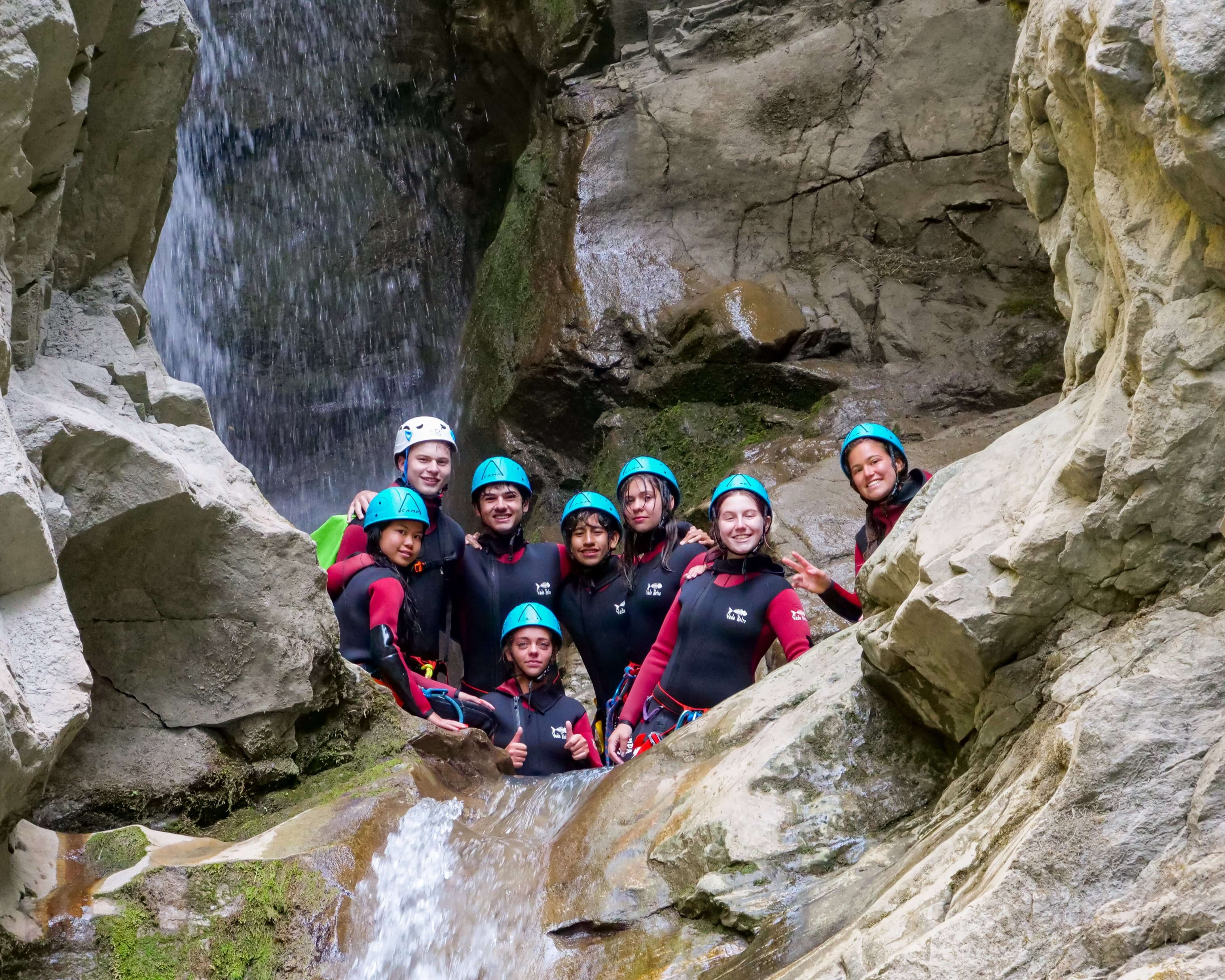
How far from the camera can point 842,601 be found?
568 cm

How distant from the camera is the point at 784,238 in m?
10.0

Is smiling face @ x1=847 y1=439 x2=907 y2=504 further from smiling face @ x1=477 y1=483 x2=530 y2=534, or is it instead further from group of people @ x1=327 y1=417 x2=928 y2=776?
smiling face @ x1=477 y1=483 x2=530 y2=534

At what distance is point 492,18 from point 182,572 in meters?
8.57

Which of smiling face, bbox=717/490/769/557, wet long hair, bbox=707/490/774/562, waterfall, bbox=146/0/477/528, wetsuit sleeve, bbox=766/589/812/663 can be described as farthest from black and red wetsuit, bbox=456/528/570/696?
waterfall, bbox=146/0/477/528

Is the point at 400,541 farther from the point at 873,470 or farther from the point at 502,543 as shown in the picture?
the point at 873,470

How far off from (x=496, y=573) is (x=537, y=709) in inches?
39.5

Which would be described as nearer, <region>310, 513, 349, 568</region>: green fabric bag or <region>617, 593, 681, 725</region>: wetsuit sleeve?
<region>617, 593, 681, 725</region>: wetsuit sleeve

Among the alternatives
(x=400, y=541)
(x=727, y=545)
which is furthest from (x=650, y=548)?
(x=400, y=541)

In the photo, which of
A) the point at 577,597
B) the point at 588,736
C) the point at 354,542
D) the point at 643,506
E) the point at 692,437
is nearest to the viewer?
the point at 588,736

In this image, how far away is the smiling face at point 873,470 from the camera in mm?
5551

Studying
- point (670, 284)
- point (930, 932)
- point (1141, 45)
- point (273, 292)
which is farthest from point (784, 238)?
point (930, 932)

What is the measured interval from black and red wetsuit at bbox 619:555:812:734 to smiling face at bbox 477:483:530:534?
1.25 m

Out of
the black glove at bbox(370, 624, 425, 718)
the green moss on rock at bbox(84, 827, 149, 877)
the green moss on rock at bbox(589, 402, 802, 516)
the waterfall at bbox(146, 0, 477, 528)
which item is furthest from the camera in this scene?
the waterfall at bbox(146, 0, 477, 528)

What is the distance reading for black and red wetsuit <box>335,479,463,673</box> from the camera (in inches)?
235
